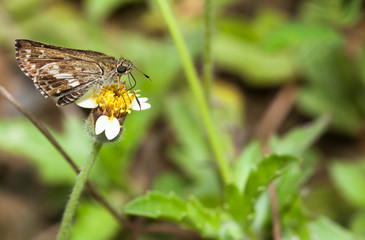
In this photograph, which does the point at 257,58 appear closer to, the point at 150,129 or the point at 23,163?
the point at 150,129

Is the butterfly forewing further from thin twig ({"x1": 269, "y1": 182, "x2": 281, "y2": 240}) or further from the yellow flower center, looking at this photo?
thin twig ({"x1": 269, "y1": 182, "x2": 281, "y2": 240})

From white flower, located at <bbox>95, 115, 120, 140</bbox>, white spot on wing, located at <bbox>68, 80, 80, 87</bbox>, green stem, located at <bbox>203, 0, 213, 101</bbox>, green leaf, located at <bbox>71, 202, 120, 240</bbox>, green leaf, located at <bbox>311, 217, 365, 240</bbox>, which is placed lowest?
green leaf, located at <bbox>311, 217, 365, 240</bbox>

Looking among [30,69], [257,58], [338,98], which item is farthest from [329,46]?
[30,69]

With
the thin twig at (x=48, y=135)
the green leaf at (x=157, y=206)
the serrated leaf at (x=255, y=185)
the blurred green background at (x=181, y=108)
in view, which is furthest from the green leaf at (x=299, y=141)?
the thin twig at (x=48, y=135)

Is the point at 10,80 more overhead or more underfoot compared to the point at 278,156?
more overhead

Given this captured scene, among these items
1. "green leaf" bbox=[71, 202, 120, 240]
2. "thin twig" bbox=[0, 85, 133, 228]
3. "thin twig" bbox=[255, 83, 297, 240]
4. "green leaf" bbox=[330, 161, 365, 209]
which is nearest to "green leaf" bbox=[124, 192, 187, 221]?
"thin twig" bbox=[0, 85, 133, 228]

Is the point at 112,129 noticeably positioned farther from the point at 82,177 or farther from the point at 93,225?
the point at 93,225
